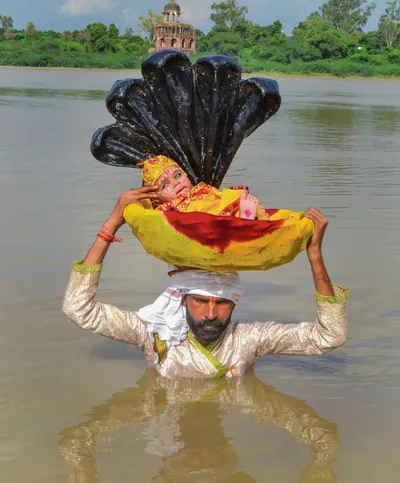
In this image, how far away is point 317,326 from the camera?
4551 millimetres

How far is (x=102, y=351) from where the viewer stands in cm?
554

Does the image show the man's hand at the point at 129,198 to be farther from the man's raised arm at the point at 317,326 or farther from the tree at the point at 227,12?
the tree at the point at 227,12

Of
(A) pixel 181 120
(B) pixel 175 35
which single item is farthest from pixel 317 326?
(B) pixel 175 35

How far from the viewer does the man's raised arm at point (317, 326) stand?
4316 millimetres

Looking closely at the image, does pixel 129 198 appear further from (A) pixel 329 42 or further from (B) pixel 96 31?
(B) pixel 96 31

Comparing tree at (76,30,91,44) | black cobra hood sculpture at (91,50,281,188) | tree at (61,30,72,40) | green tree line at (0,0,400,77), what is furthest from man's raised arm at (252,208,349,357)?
tree at (61,30,72,40)

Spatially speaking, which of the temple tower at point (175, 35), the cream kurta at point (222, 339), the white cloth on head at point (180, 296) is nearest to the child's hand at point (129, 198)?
the cream kurta at point (222, 339)

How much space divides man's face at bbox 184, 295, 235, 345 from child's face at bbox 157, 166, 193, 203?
46cm

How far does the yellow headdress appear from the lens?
451 cm

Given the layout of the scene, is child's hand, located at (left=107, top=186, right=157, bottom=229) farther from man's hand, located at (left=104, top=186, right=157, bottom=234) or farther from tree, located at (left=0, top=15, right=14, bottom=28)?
tree, located at (left=0, top=15, right=14, bottom=28)

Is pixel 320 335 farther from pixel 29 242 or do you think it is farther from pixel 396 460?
pixel 29 242

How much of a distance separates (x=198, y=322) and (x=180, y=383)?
1.59 ft

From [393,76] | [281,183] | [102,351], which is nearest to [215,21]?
[393,76]

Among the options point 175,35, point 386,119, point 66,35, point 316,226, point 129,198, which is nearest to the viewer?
point 316,226
